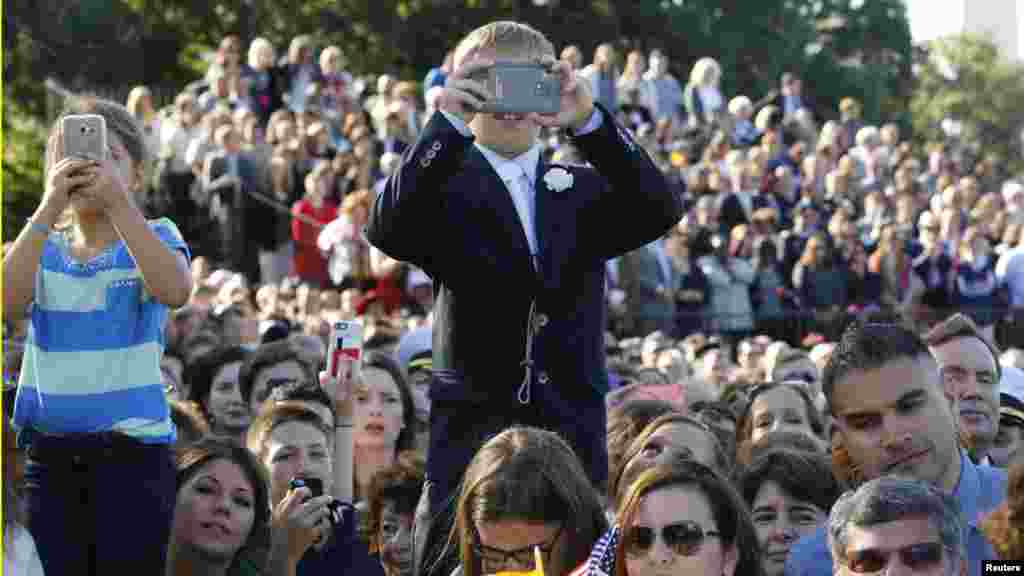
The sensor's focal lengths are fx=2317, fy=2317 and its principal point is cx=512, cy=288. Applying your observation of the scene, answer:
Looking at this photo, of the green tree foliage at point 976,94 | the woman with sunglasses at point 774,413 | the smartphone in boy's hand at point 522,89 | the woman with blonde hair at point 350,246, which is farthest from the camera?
the green tree foliage at point 976,94

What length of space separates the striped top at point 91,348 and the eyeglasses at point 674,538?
4.23 feet

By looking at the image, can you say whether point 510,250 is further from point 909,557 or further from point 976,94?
point 976,94

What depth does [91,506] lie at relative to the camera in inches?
232

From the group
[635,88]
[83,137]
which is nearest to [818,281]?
[635,88]

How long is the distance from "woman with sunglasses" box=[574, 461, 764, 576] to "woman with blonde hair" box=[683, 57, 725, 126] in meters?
18.8

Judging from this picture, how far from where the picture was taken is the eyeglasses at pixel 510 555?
5.57 metres

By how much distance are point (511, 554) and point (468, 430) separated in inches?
31.5

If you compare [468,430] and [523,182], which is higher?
[523,182]

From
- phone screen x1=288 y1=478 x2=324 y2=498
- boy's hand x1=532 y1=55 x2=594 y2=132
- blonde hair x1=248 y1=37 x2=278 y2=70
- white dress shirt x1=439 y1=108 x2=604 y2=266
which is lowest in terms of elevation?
phone screen x1=288 y1=478 x2=324 y2=498

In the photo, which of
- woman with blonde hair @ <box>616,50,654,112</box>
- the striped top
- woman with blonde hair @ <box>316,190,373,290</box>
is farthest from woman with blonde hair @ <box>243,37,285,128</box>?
the striped top

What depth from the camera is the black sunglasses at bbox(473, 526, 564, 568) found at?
5.58 m

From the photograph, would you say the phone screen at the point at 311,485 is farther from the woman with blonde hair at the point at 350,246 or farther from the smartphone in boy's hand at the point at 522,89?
the woman with blonde hair at the point at 350,246

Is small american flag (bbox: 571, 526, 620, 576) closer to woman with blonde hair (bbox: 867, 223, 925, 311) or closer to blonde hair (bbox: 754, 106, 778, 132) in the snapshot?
woman with blonde hair (bbox: 867, 223, 925, 311)

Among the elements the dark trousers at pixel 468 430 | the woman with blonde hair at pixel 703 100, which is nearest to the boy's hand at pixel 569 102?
the dark trousers at pixel 468 430
